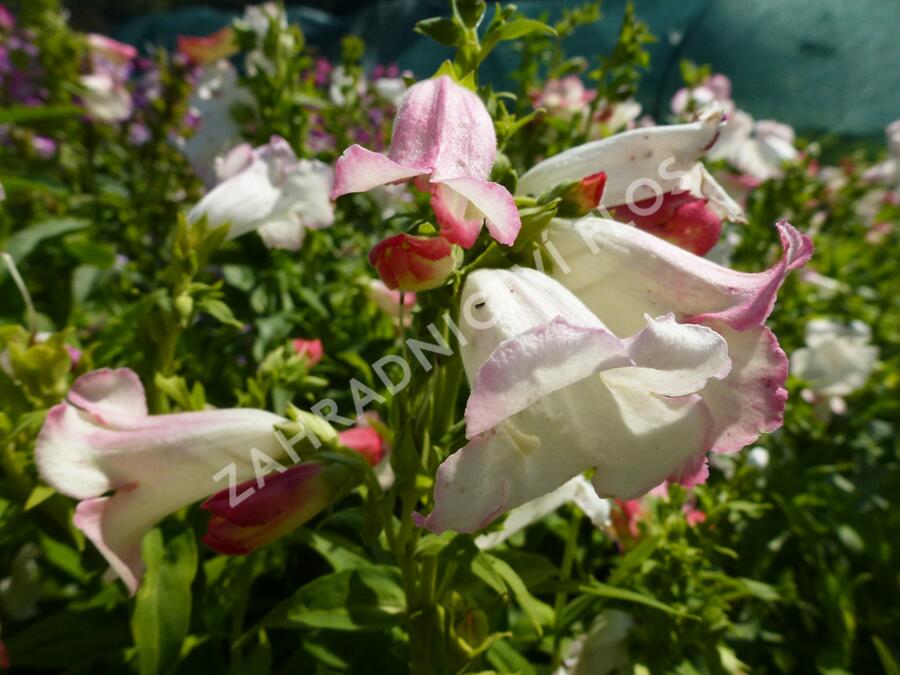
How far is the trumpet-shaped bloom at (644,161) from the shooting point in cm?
73

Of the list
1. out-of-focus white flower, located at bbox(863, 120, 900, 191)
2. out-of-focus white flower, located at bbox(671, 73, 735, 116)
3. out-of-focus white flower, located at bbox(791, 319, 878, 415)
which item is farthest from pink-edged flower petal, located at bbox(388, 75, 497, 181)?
out-of-focus white flower, located at bbox(863, 120, 900, 191)

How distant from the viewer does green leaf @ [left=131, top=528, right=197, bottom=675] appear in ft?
2.61

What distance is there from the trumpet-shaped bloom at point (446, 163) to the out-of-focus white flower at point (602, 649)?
68cm

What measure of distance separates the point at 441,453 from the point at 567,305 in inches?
8.0

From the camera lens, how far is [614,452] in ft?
1.90

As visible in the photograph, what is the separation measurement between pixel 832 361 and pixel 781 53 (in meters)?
2.62

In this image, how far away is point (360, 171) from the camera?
0.53m

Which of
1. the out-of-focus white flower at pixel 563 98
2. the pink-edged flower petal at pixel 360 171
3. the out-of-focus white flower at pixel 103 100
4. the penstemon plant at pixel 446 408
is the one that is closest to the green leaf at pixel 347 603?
the penstemon plant at pixel 446 408

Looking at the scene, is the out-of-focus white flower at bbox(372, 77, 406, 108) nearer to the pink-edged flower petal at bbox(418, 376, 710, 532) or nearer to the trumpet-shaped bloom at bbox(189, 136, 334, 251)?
the trumpet-shaped bloom at bbox(189, 136, 334, 251)

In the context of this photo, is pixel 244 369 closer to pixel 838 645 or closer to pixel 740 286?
pixel 740 286

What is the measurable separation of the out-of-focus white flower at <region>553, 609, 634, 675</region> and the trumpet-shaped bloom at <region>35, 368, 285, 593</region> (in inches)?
21.6

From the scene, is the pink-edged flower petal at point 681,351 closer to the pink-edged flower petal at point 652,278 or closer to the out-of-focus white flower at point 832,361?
the pink-edged flower petal at point 652,278

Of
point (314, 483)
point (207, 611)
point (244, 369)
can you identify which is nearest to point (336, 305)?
point (244, 369)

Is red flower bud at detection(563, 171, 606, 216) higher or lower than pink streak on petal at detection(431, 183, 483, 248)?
lower
